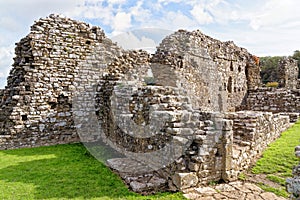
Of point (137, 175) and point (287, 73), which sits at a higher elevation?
point (287, 73)

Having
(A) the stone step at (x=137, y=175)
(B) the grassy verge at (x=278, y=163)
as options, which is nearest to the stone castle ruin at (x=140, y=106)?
(A) the stone step at (x=137, y=175)

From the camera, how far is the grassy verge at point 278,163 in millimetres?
Result: 5758

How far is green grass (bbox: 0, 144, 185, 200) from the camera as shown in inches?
202

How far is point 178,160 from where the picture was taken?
17.5ft

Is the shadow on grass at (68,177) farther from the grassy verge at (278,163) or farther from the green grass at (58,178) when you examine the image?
the grassy verge at (278,163)

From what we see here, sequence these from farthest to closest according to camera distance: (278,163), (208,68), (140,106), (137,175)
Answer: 1. (208,68)
2. (140,106)
3. (278,163)
4. (137,175)

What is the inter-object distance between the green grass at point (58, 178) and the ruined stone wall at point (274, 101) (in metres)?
13.2

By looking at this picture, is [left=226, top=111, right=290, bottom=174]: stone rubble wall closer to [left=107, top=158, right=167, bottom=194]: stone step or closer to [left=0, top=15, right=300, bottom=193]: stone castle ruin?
[left=0, top=15, right=300, bottom=193]: stone castle ruin

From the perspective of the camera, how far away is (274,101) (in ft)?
54.3

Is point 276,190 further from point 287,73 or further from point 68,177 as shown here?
point 287,73

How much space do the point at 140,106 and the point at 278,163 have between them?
4.06 metres

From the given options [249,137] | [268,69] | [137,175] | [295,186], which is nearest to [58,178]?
[137,175]

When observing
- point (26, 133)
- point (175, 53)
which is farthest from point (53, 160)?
point (175, 53)

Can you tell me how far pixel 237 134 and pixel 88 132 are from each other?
6029mm
